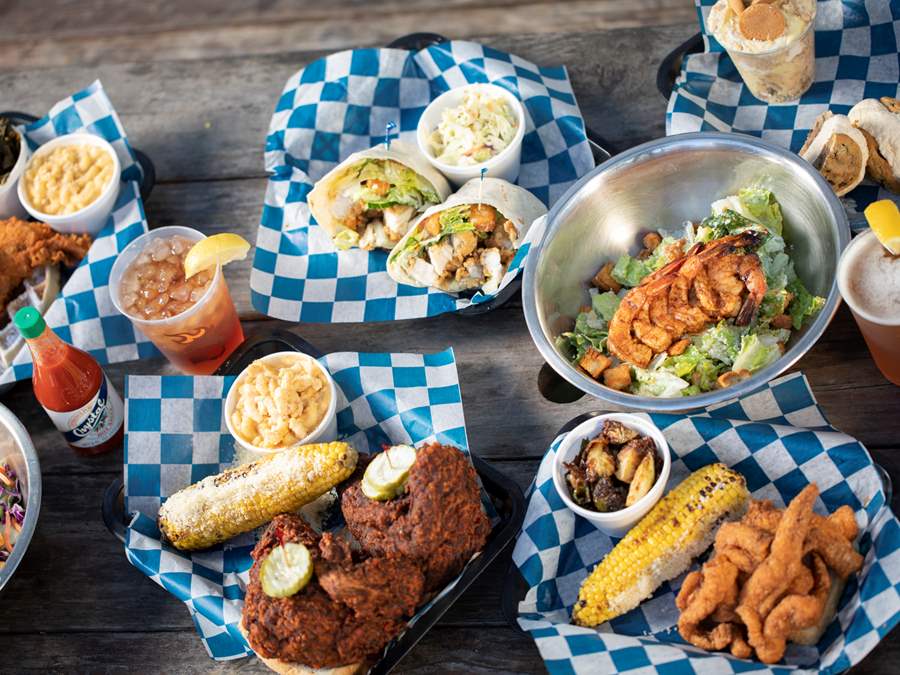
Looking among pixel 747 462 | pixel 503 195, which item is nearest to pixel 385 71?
pixel 503 195

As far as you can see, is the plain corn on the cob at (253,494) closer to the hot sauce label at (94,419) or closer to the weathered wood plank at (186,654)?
the weathered wood plank at (186,654)

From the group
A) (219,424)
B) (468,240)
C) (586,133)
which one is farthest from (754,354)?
(219,424)

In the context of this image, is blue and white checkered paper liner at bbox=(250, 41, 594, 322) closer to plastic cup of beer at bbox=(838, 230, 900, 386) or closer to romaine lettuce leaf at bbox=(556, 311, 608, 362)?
romaine lettuce leaf at bbox=(556, 311, 608, 362)

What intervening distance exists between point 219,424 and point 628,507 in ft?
4.19

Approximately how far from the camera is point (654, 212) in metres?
3.10

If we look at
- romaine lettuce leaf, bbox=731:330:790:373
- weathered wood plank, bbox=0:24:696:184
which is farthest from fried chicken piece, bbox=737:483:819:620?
weathered wood plank, bbox=0:24:696:184

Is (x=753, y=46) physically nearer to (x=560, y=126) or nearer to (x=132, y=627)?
(x=560, y=126)

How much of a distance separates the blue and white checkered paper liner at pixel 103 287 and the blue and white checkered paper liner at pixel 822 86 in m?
1.95

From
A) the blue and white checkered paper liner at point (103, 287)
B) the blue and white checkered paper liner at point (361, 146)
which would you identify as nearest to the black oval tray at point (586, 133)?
the blue and white checkered paper liner at point (361, 146)

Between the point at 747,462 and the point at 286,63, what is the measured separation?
2591mm

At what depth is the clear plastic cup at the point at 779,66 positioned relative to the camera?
10.0ft

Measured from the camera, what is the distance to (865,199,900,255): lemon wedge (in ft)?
→ 7.88

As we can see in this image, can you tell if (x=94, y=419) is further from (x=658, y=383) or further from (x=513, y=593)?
(x=658, y=383)

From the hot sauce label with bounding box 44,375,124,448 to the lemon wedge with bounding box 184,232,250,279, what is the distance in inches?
17.5
